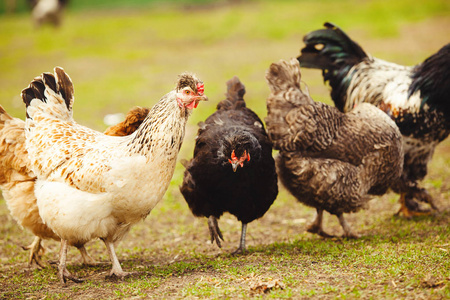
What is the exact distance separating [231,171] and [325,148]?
4.00 feet

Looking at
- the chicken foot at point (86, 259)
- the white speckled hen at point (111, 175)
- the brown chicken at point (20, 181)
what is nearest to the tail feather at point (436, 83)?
the white speckled hen at point (111, 175)

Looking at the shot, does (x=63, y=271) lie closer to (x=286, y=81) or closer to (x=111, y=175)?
(x=111, y=175)

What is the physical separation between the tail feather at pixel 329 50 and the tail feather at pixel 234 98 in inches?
45.5

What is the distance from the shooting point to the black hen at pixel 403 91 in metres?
6.46

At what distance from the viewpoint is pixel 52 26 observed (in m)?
25.3

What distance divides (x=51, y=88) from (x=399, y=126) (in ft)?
14.4

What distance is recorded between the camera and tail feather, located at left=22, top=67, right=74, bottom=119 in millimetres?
5477

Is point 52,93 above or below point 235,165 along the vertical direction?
above

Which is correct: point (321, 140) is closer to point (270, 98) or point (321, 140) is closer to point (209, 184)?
point (270, 98)

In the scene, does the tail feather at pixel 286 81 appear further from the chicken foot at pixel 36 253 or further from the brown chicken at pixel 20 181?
the chicken foot at pixel 36 253

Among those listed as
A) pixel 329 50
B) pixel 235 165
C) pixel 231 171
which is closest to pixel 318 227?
pixel 231 171

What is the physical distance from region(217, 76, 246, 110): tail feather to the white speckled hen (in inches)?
55.1

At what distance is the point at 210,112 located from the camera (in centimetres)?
1227

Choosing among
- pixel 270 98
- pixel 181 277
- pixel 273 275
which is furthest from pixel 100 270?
pixel 270 98
